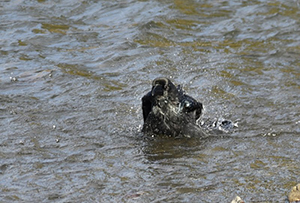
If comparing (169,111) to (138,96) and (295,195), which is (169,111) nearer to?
(138,96)

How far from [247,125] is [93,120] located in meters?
1.69

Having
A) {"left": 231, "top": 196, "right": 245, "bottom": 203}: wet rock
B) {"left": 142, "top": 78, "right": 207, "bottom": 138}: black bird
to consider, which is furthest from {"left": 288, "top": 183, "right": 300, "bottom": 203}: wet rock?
{"left": 142, "top": 78, "right": 207, "bottom": 138}: black bird

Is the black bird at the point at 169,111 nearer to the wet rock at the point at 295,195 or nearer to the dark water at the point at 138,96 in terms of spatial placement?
the dark water at the point at 138,96

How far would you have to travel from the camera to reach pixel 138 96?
8211 mm

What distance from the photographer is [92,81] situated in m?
8.77

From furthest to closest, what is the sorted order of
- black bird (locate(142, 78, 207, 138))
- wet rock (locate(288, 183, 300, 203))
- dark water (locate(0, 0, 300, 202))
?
black bird (locate(142, 78, 207, 138)), dark water (locate(0, 0, 300, 202)), wet rock (locate(288, 183, 300, 203))

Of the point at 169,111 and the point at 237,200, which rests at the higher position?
the point at 237,200

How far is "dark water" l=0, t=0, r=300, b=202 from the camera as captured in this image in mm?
5320

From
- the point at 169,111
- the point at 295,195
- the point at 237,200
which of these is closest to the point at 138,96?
the point at 169,111

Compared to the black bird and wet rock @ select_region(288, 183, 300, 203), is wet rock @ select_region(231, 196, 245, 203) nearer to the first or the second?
wet rock @ select_region(288, 183, 300, 203)

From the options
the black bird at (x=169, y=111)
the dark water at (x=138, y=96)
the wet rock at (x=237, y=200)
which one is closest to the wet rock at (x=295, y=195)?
the dark water at (x=138, y=96)

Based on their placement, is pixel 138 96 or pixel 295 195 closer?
pixel 295 195

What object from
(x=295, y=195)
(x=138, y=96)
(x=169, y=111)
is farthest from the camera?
(x=138, y=96)

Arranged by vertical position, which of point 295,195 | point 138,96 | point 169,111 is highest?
point 295,195
